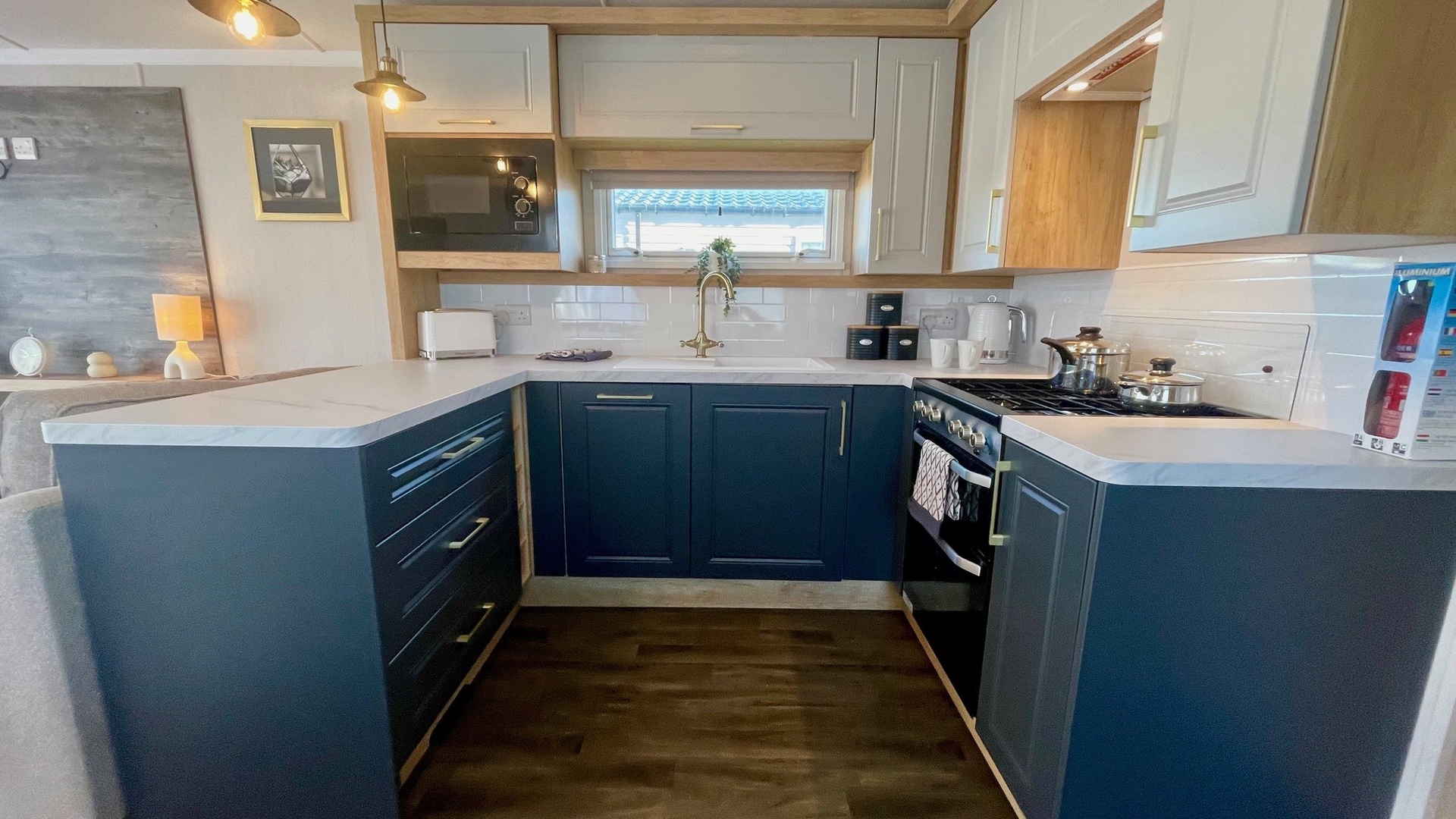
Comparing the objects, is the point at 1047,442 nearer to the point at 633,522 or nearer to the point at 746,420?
the point at 746,420

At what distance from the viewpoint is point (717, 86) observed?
7.29 ft

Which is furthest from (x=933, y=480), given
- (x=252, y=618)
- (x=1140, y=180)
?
(x=252, y=618)

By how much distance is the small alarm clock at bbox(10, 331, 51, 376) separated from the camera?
2.70 meters

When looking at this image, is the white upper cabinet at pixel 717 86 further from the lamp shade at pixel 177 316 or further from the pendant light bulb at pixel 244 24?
the lamp shade at pixel 177 316

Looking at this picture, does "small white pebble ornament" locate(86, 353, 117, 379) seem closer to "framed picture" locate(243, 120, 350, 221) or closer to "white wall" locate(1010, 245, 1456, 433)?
"framed picture" locate(243, 120, 350, 221)

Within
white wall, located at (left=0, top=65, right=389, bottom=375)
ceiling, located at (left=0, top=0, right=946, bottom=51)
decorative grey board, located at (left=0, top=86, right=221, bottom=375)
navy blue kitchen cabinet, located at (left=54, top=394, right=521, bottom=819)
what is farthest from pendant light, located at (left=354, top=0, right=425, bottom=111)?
decorative grey board, located at (left=0, top=86, right=221, bottom=375)

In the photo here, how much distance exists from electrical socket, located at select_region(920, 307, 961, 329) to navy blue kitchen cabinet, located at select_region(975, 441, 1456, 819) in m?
1.57

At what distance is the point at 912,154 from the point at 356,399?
212cm

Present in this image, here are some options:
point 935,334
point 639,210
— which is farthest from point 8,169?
point 935,334

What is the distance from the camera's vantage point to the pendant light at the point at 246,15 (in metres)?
1.40

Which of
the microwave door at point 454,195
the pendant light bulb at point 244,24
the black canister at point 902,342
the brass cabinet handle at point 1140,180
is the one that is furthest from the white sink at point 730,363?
the pendant light bulb at point 244,24

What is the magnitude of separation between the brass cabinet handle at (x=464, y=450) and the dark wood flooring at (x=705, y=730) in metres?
0.78

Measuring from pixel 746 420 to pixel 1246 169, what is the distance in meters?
1.45

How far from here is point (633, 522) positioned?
2.16 meters
